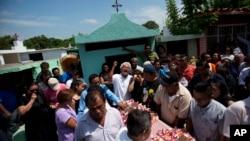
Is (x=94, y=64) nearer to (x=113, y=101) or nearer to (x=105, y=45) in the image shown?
(x=105, y=45)

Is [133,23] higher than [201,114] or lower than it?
higher

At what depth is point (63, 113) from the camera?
294cm

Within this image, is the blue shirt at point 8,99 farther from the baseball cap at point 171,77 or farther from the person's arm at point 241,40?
the person's arm at point 241,40

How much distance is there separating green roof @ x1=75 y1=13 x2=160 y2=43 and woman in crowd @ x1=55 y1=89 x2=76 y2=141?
17.0 ft

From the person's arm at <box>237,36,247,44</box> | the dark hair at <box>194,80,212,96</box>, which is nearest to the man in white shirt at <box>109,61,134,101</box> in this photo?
the dark hair at <box>194,80,212,96</box>

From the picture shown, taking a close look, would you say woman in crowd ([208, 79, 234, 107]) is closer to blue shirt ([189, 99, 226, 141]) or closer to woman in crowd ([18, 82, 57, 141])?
blue shirt ([189, 99, 226, 141])

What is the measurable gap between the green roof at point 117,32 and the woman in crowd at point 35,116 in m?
4.05

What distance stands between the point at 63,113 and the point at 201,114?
1.81 m

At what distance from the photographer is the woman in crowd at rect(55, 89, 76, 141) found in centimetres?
293

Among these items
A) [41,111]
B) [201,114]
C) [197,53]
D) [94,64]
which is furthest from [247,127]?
[197,53]

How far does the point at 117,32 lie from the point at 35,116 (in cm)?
501

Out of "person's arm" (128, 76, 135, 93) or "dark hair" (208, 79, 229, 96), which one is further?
"person's arm" (128, 76, 135, 93)

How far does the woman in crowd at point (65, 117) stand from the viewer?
2932 millimetres

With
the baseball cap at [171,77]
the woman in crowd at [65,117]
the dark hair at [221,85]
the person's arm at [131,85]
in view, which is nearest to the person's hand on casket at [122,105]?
the person's arm at [131,85]
